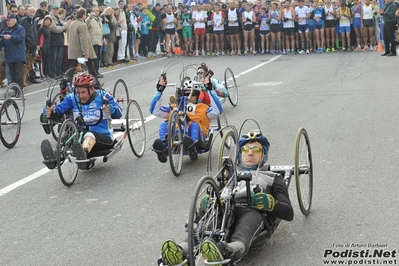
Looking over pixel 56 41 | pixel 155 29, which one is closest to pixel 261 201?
pixel 56 41

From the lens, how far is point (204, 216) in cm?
574

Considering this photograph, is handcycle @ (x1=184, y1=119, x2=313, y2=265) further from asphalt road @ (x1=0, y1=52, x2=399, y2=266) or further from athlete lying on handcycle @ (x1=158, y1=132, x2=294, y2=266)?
asphalt road @ (x1=0, y1=52, x2=399, y2=266)

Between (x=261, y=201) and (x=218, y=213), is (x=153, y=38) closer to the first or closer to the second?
(x=261, y=201)

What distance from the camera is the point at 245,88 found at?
1825 centimetres

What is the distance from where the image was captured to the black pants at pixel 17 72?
18406 millimetres

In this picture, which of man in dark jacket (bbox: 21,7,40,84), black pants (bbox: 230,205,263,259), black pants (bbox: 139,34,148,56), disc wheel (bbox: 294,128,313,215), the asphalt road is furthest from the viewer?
black pants (bbox: 139,34,148,56)

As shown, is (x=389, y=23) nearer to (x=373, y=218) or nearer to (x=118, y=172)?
(x=118, y=172)

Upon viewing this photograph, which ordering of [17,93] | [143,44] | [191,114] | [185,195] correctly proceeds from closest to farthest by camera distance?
[185,195], [191,114], [17,93], [143,44]

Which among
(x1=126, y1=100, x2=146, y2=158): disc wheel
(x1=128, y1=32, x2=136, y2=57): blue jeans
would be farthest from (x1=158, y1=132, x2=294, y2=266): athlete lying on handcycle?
(x1=128, y1=32, x2=136, y2=57): blue jeans

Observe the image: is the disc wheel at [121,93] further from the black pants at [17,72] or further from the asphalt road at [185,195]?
the black pants at [17,72]

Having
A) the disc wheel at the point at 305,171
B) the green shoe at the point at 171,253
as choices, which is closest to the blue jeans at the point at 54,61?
the disc wheel at the point at 305,171

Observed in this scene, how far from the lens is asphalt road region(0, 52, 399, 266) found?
6629mm

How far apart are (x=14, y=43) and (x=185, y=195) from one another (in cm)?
1074

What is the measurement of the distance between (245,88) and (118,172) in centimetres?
876
